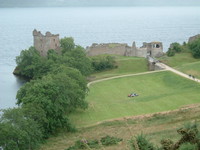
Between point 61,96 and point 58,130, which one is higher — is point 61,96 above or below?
above

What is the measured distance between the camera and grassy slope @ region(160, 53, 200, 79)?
203 ft

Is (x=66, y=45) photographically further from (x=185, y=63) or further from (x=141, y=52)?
(x=185, y=63)

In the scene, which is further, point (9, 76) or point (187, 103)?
point (9, 76)

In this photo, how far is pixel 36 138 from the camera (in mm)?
35719

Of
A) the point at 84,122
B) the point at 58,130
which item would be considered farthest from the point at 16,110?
the point at 84,122

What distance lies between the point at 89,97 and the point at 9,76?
2832cm

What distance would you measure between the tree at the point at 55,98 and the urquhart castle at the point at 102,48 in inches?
1346

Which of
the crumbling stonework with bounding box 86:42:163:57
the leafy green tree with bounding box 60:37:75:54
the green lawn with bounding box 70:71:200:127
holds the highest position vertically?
the leafy green tree with bounding box 60:37:75:54

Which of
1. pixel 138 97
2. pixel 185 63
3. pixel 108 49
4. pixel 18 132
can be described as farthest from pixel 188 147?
pixel 108 49

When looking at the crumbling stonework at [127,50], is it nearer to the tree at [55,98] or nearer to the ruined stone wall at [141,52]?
the ruined stone wall at [141,52]

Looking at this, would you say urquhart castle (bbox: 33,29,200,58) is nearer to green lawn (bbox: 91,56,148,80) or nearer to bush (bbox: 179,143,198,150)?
green lawn (bbox: 91,56,148,80)

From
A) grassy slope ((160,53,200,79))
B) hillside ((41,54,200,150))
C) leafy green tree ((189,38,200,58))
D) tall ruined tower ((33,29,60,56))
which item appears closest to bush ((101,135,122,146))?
hillside ((41,54,200,150))

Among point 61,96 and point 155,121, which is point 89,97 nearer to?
point 61,96

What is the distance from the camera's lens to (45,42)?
80.8m
